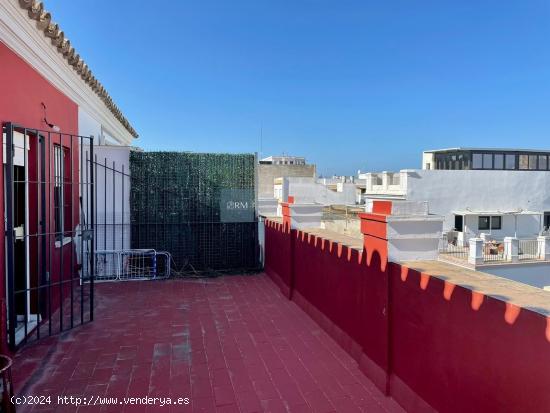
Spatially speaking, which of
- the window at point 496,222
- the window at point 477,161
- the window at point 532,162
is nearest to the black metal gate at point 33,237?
the window at point 496,222

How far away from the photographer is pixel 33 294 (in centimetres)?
534

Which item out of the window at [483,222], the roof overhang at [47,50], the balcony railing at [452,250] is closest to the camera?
the roof overhang at [47,50]

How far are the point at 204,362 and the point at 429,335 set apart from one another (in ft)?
7.47

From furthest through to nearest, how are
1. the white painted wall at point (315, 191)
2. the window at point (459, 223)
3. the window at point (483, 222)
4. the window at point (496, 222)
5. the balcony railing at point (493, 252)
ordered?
the white painted wall at point (315, 191)
the window at point (496, 222)
the window at point (483, 222)
the window at point (459, 223)
the balcony railing at point (493, 252)

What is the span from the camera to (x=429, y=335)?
10.0 ft

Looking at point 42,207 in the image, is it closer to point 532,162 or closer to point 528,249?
point 528,249

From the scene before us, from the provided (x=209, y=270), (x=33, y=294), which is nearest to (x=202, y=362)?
(x=33, y=294)

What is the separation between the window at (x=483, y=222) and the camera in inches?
829

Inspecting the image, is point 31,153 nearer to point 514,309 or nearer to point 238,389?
point 238,389

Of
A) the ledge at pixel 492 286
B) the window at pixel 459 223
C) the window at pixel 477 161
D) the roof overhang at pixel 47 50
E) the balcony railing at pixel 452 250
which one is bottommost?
the balcony railing at pixel 452 250

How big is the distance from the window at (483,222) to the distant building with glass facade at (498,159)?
8185 millimetres

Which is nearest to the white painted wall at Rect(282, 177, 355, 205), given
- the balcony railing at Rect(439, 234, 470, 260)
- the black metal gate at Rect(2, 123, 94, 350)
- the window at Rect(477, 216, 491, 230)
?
the balcony railing at Rect(439, 234, 470, 260)

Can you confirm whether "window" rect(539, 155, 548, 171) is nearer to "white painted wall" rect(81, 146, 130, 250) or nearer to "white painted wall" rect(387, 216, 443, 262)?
"white painted wall" rect(81, 146, 130, 250)

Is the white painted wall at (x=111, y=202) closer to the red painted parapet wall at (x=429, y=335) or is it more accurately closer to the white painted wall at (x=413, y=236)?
the red painted parapet wall at (x=429, y=335)
